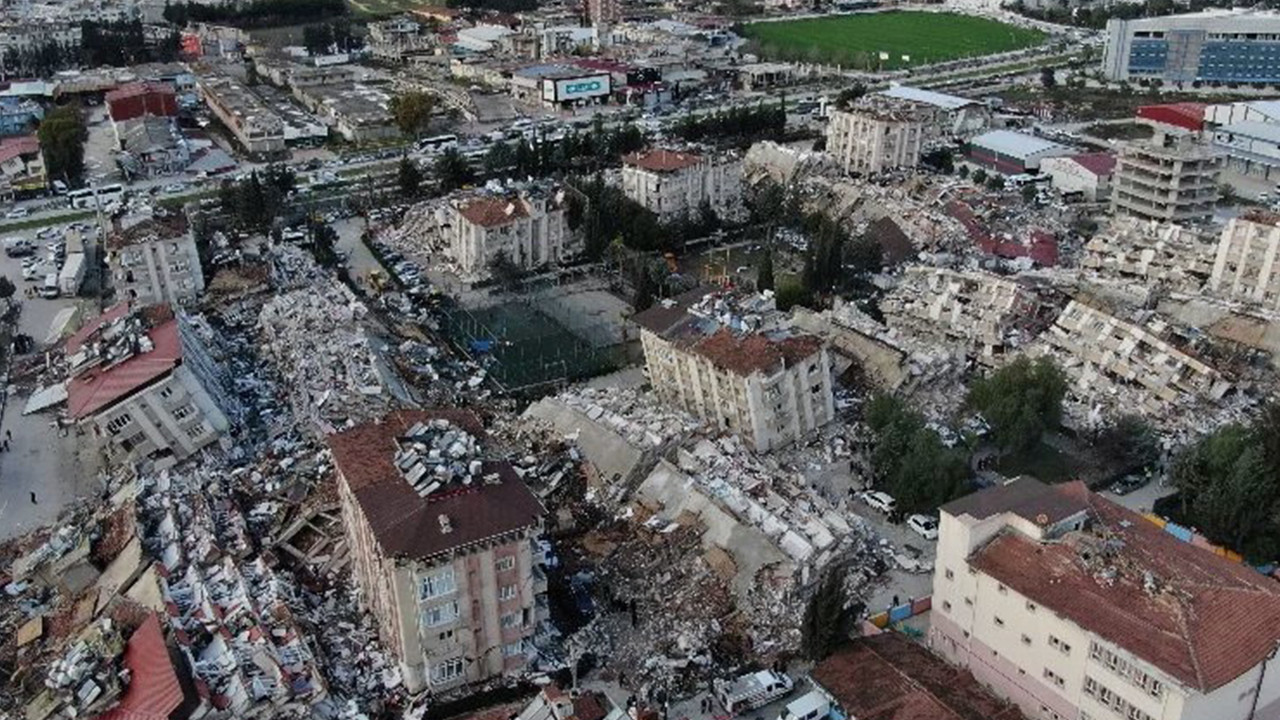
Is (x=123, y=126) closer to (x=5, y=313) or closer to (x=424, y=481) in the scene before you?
(x=5, y=313)

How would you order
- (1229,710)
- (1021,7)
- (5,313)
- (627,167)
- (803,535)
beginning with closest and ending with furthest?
(1229,710) → (803,535) → (5,313) → (627,167) → (1021,7)

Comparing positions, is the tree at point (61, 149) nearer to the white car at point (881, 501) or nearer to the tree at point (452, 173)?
the tree at point (452, 173)

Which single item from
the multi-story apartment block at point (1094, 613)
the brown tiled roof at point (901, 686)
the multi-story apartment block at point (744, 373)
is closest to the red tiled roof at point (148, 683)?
the brown tiled roof at point (901, 686)

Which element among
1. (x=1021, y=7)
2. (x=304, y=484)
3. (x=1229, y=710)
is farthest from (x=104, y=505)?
(x=1021, y=7)

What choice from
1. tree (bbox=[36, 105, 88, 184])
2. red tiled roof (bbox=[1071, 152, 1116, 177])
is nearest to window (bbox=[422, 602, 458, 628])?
red tiled roof (bbox=[1071, 152, 1116, 177])

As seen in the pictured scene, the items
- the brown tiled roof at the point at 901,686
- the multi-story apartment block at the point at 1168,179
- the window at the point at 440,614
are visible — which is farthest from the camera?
the multi-story apartment block at the point at 1168,179

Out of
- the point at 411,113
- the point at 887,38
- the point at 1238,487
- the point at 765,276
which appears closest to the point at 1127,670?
the point at 1238,487
